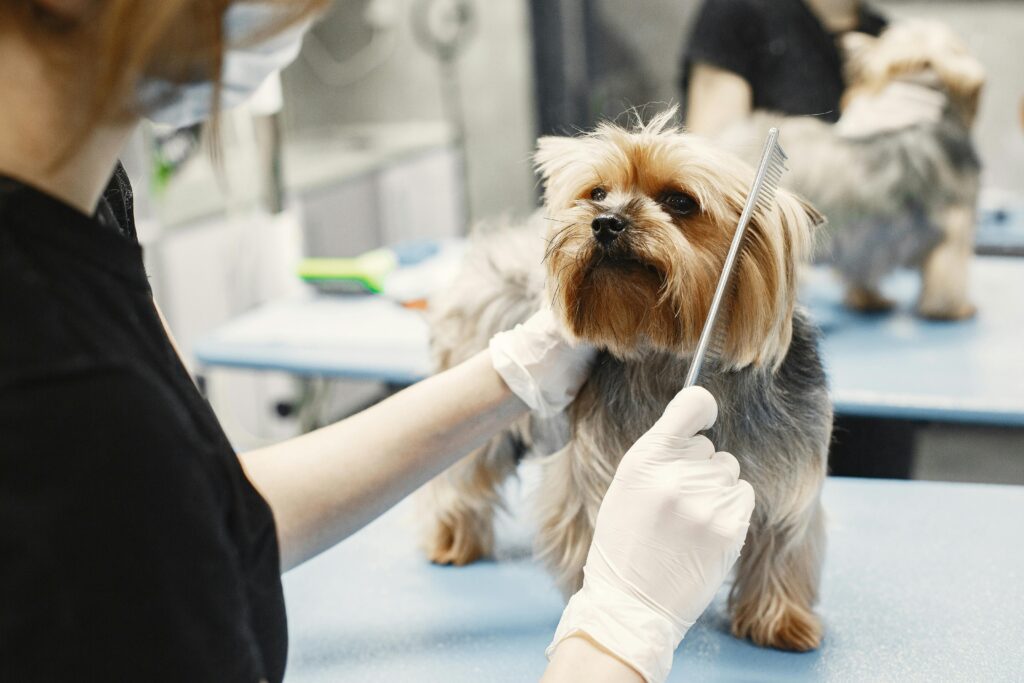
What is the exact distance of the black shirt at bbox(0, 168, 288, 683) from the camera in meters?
0.57

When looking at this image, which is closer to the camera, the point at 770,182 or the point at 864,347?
the point at 770,182

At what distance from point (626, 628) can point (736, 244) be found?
32cm

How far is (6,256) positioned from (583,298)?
0.48 meters

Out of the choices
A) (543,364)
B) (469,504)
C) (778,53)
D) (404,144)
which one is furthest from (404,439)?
(404,144)

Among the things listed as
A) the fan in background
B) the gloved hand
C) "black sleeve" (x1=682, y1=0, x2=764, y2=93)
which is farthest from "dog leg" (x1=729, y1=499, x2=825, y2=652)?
the fan in background

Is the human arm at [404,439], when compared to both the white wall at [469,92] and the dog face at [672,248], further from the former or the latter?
the white wall at [469,92]

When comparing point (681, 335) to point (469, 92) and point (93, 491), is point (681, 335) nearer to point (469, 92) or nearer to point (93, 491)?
point (93, 491)

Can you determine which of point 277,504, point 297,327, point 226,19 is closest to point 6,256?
point 226,19

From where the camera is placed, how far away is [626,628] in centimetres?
77

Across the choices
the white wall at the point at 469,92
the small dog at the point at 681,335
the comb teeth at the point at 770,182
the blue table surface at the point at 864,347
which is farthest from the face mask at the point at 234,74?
the white wall at the point at 469,92

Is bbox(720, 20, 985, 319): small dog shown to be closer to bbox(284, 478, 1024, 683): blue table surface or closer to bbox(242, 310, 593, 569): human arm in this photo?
bbox(284, 478, 1024, 683): blue table surface

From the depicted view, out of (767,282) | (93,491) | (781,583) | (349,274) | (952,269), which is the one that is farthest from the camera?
(349,274)

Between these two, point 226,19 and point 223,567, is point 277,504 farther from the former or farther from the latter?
point 226,19

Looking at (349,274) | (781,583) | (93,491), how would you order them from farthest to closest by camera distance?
1. (349,274)
2. (781,583)
3. (93,491)
